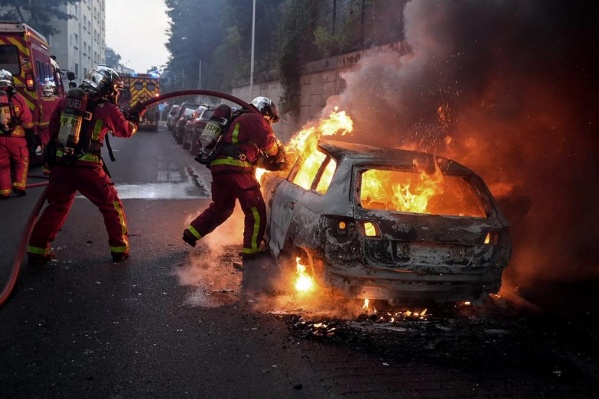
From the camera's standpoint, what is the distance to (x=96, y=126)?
5258mm

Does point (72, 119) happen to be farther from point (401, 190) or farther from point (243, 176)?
point (401, 190)

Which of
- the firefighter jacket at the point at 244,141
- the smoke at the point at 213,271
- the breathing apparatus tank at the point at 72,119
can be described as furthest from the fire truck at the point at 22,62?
the firefighter jacket at the point at 244,141

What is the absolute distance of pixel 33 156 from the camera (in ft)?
39.0

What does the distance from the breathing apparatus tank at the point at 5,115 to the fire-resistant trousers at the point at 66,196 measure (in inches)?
156

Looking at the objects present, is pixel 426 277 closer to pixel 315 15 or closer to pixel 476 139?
pixel 476 139

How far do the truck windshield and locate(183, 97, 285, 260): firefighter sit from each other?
8658mm

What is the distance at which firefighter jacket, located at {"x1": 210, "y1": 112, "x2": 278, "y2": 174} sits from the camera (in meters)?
5.64

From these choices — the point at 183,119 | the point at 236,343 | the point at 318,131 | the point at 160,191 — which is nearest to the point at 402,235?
the point at 236,343

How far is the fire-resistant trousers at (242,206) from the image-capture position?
18.6 ft

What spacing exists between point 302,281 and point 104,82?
2.87 meters

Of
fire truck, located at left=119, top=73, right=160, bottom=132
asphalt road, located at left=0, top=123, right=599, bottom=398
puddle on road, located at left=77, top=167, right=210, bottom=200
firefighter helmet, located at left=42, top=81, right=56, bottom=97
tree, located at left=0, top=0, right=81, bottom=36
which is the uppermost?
tree, located at left=0, top=0, right=81, bottom=36

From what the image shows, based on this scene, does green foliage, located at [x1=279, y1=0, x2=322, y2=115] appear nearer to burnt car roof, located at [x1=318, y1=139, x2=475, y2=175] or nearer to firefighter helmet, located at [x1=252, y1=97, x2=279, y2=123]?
firefighter helmet, located at [x1=252, y1=97, x2=279, y2=123]

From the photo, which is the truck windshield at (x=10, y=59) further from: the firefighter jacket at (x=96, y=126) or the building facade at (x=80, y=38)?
the building facade at (x=80, y=38)

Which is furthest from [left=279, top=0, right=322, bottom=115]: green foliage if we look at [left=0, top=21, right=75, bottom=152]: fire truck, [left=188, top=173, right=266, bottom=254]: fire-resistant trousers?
[left=188, top=173, right=266, bottom=254]: fire-resistant trousers
